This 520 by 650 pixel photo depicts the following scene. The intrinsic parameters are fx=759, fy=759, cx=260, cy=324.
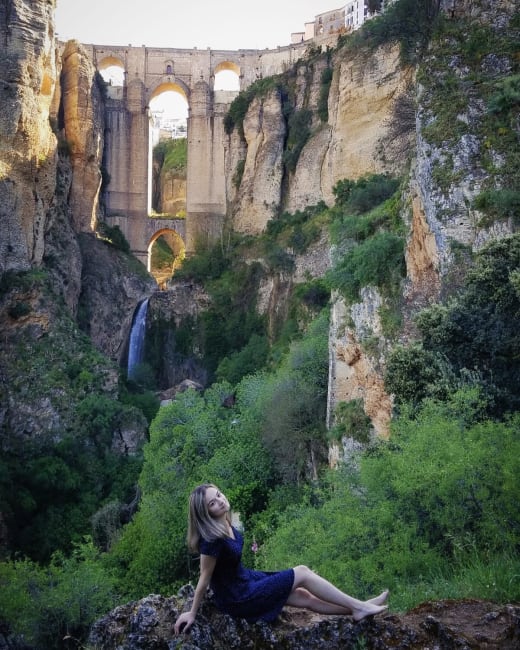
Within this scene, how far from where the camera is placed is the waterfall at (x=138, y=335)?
127 ft

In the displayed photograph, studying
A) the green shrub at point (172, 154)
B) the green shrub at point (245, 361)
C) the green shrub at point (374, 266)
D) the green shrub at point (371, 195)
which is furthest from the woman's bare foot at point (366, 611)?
the green shrub at point (172, 154)

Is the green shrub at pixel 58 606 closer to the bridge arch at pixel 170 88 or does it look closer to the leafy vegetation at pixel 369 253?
the leafy vegetation at pixel 369 253

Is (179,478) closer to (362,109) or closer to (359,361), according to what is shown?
(359,361)

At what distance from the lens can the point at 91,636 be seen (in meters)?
5.15

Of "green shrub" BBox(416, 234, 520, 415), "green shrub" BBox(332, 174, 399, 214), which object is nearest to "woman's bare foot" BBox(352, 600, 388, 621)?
"green shrub" BBox(416, 234, 520, 415)

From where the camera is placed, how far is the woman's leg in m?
4.66

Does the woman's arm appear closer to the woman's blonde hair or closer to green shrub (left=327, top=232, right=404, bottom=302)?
the woman's blonde hair

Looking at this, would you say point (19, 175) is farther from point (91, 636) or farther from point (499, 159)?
point (91, 636)

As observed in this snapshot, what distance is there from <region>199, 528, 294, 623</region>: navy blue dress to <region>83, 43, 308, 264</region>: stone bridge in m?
38.5

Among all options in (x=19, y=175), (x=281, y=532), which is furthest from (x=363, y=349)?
(x=19, y=175)

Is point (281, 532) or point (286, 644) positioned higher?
point (286, 644)

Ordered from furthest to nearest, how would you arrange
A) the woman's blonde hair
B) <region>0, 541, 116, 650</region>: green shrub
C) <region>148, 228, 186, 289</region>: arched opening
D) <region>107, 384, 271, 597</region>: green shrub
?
<region>148, 228, 186, 289</region>: arched opening → <region>107, 384, 271, 597</region>: green shrub → <region>0, 541, 116, 650</region>: green shrub → the woman's blonde hair

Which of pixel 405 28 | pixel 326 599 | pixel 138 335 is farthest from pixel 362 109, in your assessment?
pixel 326 599

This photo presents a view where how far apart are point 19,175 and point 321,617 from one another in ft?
96.4
